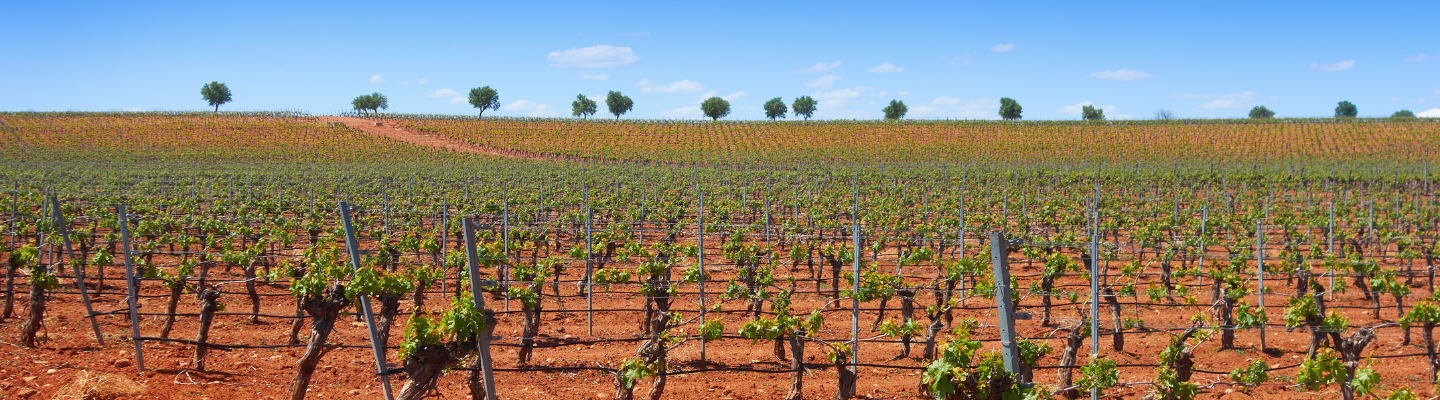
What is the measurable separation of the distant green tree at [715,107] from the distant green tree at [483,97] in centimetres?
2213

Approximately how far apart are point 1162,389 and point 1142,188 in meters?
28.8

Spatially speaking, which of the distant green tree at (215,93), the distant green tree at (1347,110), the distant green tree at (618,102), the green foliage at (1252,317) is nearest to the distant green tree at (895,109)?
the distant green tree at (618,102)

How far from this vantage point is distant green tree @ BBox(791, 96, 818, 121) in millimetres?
91125

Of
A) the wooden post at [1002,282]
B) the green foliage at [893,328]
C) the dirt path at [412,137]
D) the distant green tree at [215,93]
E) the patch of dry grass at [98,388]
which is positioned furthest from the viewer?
the distant green tree at [215,93]

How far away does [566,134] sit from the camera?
64.9 metres

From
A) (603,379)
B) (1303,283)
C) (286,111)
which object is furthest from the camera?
(286,111)

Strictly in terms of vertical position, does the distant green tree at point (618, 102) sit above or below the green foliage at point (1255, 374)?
above

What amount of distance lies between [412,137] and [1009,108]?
207 feet

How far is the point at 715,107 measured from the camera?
8694 cm

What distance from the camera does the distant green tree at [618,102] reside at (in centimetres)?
8525

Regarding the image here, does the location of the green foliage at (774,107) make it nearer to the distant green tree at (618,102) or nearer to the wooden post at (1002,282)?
the distant green tree at (618,102)

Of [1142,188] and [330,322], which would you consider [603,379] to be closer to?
[330,322]

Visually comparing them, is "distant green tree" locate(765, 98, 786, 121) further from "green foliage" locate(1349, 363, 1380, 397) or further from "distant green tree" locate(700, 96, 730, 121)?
"green foliage" locate(1349, 363, 1380, 397)

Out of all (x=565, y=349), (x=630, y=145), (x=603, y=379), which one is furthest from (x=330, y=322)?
(x=630, y=145)
